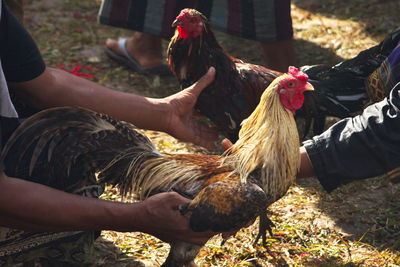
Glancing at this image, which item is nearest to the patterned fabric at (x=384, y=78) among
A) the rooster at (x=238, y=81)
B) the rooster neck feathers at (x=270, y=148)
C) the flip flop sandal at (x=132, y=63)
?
the rooster at (x=238, y=81)

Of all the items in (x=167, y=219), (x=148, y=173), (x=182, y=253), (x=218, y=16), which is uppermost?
(x=218, y=16)

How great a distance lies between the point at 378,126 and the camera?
319 cm

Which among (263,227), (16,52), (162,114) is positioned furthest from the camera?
(263,227)

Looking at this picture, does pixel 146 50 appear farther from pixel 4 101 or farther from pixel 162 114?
pixel 4 101

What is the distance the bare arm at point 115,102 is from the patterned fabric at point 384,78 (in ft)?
4.17

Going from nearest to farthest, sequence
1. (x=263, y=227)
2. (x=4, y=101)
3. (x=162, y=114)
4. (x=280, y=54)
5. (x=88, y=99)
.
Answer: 1. (x=4, y=101)
2. (x=88, y=99)
3. (x=162, y=114)
4. (x=263, y=227)
5. (x=280, y=54)

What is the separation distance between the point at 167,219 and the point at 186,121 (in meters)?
1.07

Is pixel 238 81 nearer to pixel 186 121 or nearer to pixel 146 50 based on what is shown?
pixel 186 121

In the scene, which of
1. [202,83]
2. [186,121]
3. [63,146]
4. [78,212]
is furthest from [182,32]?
[78,212]

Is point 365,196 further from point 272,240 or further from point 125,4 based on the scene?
point 125,4

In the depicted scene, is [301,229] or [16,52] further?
[301,229]

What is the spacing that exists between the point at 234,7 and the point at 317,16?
244 cm

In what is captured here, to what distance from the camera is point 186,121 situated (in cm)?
378

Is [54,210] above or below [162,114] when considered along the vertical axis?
below
